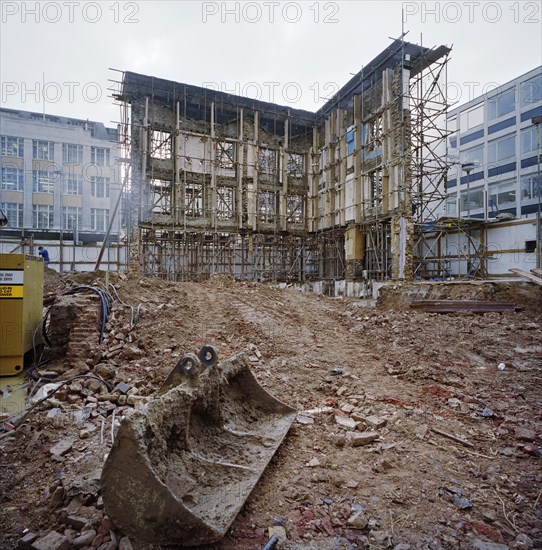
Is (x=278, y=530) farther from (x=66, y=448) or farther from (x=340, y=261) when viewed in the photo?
(x=340, y=261)

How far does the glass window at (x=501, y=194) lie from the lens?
28984mm

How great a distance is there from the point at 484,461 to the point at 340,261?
1968 centimetres

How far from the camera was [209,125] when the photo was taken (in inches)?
930

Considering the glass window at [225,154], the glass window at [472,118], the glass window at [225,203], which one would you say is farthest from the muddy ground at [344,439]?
the glass window at [472,118]

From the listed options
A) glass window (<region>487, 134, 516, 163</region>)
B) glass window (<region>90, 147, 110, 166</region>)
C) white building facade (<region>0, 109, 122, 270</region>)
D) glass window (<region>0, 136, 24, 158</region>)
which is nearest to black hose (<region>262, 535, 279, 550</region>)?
white building facade (<region>0, 109, 122, 270</region>)

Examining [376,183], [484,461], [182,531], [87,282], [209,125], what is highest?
[209,125]

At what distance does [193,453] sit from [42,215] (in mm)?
38321

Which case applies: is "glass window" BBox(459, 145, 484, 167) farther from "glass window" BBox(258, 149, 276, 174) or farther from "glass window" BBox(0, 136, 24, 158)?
"glass window" BBox(0, 136, 24, 158)

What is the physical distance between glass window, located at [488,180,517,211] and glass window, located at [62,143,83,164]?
1468 inches

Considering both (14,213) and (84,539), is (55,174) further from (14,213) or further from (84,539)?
(84,539)

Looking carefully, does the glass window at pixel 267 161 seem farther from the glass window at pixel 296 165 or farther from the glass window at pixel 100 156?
the glass window at pixel 100 156

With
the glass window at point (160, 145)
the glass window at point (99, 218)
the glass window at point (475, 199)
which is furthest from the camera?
the glass window at point (99, 218)

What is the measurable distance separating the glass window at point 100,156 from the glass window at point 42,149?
11.1 feet

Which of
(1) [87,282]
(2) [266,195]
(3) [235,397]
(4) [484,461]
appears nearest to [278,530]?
(3) [235,397]
